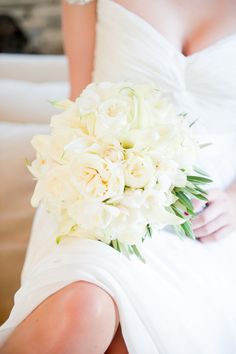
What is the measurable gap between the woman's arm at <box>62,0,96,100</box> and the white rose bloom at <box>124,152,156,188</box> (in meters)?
0.62

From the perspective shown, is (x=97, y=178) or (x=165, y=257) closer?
(x=97, y=178)

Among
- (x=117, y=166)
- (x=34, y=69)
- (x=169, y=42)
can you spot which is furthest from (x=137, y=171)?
(x=34, y=69)

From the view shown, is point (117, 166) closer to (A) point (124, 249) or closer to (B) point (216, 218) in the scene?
(A) point (124, 249)

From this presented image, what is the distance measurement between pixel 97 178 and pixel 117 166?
38 millimetres

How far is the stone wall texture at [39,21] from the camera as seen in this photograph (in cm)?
351

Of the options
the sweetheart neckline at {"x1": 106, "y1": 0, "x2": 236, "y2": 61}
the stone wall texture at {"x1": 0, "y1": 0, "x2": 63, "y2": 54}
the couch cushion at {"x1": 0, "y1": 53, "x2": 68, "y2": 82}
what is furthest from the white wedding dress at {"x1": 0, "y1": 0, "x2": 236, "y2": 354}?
the stone wall texture at {"x1": 0, "y1": 0, "x2": 63, "y2": 54}

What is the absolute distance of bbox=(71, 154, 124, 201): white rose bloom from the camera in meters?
0.75

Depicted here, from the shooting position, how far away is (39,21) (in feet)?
11.8

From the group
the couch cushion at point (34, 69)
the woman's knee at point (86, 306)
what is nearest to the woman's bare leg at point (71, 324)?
the woman's knee at point (86, 306)

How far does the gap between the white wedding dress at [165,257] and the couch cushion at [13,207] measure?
296 mm

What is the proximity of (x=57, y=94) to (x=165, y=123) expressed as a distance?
1.10m

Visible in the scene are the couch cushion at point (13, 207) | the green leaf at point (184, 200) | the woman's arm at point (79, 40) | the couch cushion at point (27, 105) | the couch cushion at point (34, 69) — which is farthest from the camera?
the couch cushion at point (34, 69)

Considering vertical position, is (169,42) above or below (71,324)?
above

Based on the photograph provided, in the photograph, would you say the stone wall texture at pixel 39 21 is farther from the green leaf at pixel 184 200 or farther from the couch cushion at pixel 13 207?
the green leaf at pixel 184 200
